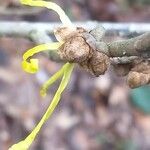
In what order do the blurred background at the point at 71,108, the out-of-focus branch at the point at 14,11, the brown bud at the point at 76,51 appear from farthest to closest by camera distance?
1. the blurred background at the point at 71,108
2. the out-of-focus branch at the point at 14,11
3. the brown bud at the point at 76,51

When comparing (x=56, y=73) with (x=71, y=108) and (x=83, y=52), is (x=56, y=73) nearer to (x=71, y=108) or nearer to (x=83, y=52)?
(x=83, y=52)

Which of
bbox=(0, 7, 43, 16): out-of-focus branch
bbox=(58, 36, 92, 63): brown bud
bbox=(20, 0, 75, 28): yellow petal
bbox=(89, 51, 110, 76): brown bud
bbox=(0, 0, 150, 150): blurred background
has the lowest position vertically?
bbox=(0, 0, 150, 150): blurred background

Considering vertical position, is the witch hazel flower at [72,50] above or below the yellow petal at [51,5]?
below

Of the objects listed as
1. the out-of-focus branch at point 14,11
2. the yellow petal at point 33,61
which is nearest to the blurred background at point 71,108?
the out-of-focus branch at point 14,11

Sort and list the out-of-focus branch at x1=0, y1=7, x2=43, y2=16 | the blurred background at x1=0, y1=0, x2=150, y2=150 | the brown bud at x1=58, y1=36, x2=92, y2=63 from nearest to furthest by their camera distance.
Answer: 1. the brown bud at x1=58, y1=36, x2=92, y2=63
2. the out-of-focus branch at x1=0, y1=7, x2=43, y2=16
3. the blurred background at x1=0, y1=0, x2=150, y2=150

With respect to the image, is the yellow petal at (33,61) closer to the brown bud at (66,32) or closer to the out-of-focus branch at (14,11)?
the brown bud at (66,32)

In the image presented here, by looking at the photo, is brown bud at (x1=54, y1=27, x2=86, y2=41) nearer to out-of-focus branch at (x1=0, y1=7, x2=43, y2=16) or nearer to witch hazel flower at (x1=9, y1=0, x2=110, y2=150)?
witch hazel flower at (x1=9, y1=0, x2=110, y2=150)

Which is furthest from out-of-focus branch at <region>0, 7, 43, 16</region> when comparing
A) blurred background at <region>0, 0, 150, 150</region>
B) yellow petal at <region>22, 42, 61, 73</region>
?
yellow petal at <region>22, 42, 61, 73</region>

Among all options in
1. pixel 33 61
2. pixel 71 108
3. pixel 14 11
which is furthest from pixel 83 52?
pixel 71 108

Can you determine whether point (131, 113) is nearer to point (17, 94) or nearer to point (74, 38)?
point (17, 94)
